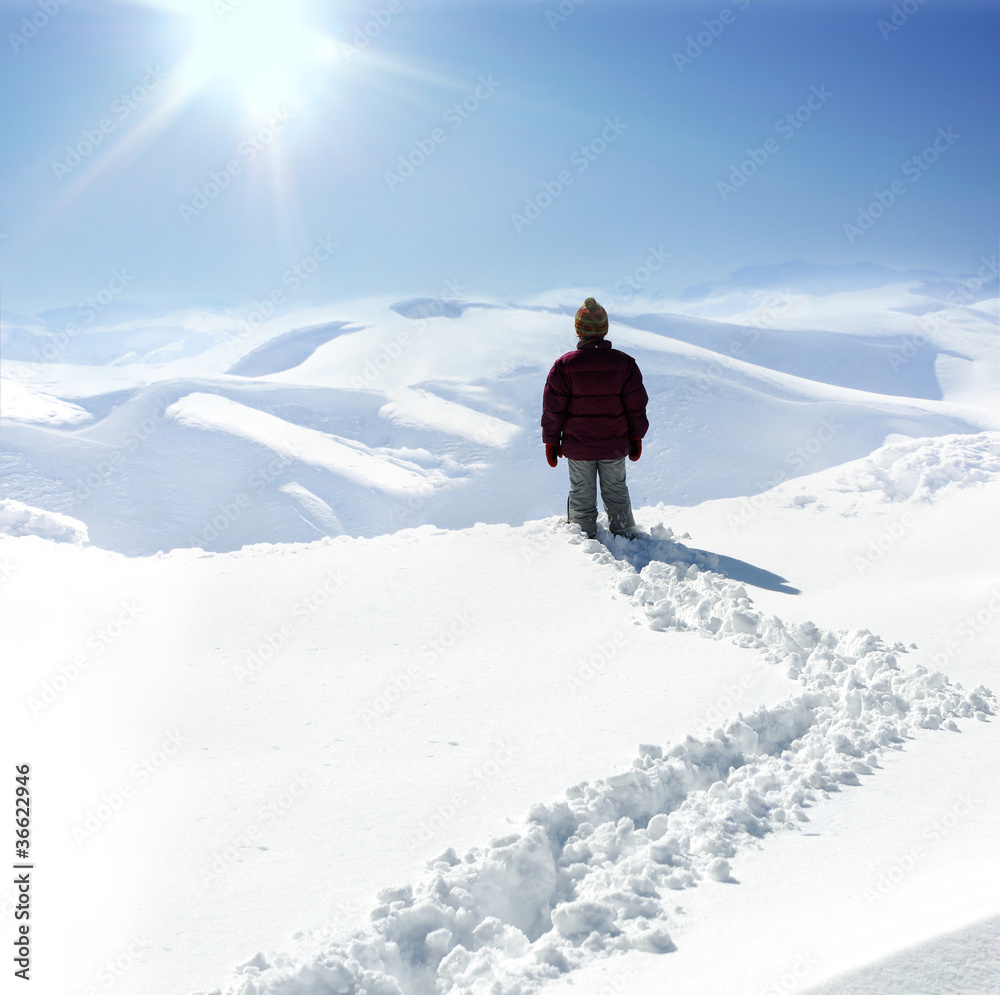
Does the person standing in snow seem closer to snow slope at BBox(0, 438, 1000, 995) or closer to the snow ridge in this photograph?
snow slope at BBox(0, 438, 1000, 995)

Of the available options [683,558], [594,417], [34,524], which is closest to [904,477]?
[683,558]

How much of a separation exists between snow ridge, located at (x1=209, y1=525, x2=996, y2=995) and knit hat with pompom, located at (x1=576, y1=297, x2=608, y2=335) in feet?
10.2

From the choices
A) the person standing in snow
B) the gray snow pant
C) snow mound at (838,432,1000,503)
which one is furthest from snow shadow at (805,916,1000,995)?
snow mound at (838,432,1000,503)

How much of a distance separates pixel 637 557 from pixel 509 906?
12.7ft

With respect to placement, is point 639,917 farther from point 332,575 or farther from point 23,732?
point 332,575

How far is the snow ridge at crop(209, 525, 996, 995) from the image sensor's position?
2074 millimetres

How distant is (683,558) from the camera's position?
5965mm

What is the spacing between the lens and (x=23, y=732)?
3.27 meters

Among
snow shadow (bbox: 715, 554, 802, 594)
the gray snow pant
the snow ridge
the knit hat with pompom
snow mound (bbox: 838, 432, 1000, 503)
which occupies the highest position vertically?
the knit hat with pompom

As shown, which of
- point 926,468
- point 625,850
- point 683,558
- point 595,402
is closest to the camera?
point 625,850

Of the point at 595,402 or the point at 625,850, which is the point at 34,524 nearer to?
the point at 595,402

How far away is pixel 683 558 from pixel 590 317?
2077 mm

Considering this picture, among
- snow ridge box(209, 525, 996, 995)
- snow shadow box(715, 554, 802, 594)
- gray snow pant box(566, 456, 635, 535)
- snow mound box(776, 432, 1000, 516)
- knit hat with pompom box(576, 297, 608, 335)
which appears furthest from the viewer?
snow mound box(776, 432, 1000, 516)

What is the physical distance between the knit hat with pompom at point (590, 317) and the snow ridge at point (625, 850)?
10.2 feet
